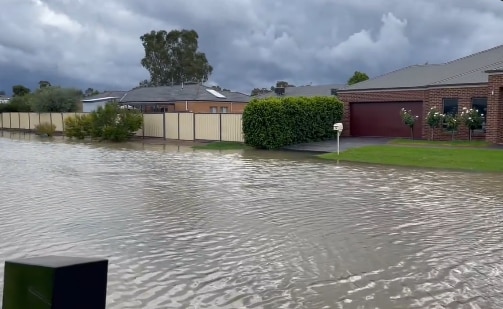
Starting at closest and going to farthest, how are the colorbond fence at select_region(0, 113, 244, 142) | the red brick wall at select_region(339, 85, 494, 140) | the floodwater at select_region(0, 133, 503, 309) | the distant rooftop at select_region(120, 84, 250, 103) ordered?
the floodwater at select_region(0, 133, 503, 309) < the red brick wall at select_region(339, 85, 494, 140) < the colorbond fence at select_region(0, 113, 244, 142) < the distant rooftop at select_region(120, 84, 250, 103)

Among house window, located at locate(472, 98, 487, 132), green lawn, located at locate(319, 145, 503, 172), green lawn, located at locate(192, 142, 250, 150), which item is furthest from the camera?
green lawn, located at locate(192, 142, 250, 150)

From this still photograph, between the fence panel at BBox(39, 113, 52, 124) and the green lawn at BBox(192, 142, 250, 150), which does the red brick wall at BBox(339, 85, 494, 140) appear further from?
the fence panel at BBox(39, 113, 52, 124)

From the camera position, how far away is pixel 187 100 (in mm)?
53406

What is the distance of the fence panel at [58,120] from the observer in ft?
171

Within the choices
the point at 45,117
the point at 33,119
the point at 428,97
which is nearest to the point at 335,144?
the point at 428,97

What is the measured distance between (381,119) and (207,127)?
11.3 meters

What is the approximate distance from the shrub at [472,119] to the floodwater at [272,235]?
1163 centimetres

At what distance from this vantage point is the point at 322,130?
32031 mm

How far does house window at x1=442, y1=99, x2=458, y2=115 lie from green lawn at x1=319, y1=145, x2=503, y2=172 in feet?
19.5

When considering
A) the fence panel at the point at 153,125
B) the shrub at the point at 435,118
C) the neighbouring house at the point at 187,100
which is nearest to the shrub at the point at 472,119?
the shrub at the point at 435,118

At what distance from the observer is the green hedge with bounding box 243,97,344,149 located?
29.1 meters

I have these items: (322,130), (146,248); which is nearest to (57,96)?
(322,130)

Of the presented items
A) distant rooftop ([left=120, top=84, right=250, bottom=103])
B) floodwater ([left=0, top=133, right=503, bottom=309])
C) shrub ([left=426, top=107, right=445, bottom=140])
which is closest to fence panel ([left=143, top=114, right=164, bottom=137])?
distant rooftop ([left=120, top=84, right=250, bottom=103])

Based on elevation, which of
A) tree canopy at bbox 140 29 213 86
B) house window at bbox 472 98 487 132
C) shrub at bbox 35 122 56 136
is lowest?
shrub at bbox 35 122 56 136
